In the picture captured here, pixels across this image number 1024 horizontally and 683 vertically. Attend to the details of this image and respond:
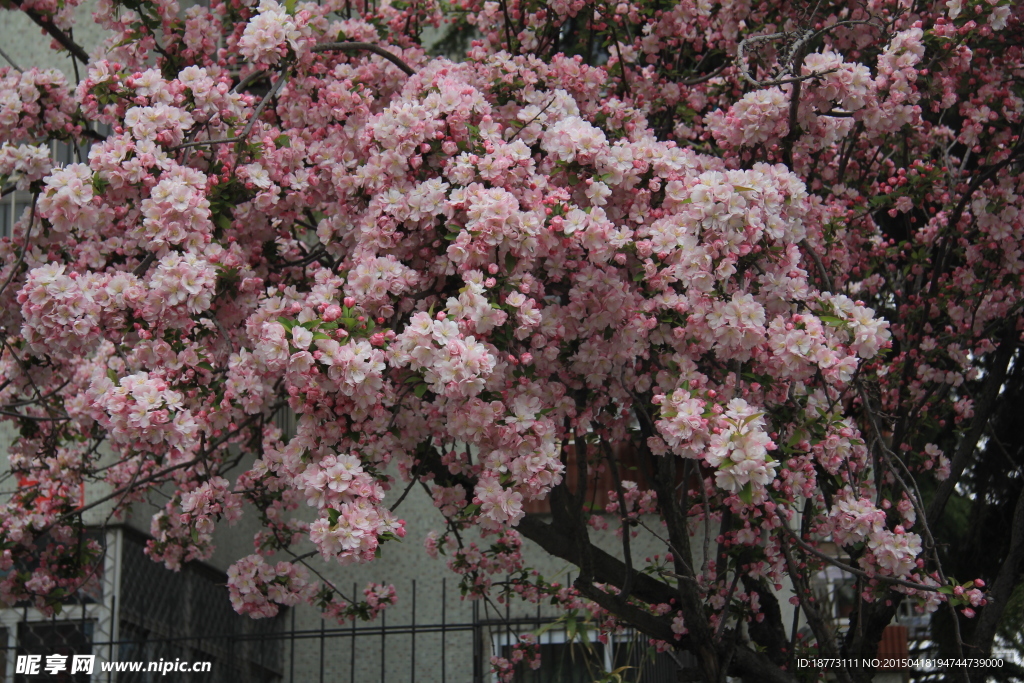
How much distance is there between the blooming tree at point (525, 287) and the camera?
340 cm

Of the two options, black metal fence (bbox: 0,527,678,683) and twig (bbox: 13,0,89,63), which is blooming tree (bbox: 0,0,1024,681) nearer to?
twig (bbox: 13,0,89,63)

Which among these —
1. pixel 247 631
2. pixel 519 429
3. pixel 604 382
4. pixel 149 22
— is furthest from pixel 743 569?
pixel 247 631

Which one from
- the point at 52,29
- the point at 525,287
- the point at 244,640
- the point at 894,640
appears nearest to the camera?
the point at 525,287

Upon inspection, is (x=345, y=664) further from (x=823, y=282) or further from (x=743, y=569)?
(x=823, y=282)

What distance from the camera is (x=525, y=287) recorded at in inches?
134

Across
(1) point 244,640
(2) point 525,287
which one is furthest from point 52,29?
(1) point 244,640

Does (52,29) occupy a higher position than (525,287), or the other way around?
(52,29)

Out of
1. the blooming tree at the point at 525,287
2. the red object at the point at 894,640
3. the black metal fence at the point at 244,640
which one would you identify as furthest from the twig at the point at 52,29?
the red object at the point at 894,640

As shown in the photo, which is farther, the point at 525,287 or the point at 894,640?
the point at 894,640

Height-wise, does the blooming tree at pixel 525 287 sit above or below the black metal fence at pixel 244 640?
above

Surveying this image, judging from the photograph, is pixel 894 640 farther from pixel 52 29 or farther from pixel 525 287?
pixel 52 29

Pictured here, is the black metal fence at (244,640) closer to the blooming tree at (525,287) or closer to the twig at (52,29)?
the blooming tree at (525,287)

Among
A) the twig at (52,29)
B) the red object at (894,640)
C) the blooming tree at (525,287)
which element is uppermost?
the twig at (52,29)

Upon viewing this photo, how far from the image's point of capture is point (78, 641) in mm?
6309
